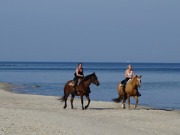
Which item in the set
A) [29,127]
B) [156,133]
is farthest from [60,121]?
[156,133]

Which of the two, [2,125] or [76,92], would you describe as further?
[76,92]

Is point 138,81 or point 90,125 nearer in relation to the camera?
point 90,125

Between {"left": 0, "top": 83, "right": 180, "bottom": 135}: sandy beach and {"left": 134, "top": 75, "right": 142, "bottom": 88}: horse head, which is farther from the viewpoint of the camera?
{"left": 134, "top": 75, "right": 142, "bottom": 88}: horse head

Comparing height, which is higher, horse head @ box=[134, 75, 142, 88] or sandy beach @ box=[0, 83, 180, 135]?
horse head @ box=[134, 75, 142, 88]

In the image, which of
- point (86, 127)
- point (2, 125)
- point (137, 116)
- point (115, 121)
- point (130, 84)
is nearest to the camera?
point (2, 125)

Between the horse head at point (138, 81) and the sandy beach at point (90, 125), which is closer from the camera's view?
the sandy beach at point (90, 125)

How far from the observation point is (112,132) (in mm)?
14047

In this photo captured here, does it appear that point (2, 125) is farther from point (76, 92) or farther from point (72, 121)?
point (76, 92)

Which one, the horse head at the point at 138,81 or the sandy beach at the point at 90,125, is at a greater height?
the horse head at the point at 138,81

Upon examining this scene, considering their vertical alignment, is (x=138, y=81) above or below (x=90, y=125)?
above

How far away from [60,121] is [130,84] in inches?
290

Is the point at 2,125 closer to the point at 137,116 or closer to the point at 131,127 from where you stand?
the point at 131,127

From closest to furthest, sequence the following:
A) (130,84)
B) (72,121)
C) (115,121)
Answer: (72,121), (115,121), (130,84)

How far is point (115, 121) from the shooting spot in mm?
17547
